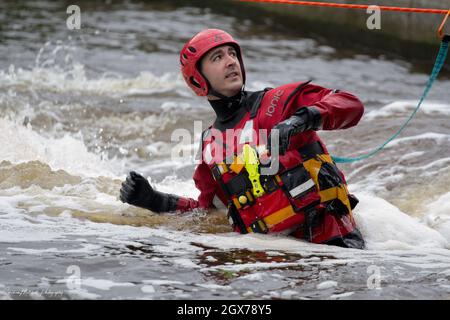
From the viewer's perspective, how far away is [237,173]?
497 centimetres

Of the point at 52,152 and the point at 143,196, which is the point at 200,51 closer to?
the point at 143,196

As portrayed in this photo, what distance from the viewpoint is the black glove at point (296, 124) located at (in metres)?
4.50

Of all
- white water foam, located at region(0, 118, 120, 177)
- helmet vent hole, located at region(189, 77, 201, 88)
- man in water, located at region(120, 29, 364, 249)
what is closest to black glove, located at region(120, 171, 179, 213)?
man in water, located at region(120, 29, 364, 249)

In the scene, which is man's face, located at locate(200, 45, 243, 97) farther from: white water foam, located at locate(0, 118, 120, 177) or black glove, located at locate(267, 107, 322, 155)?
white water foam, located at locate(0, 118, 120, 177)

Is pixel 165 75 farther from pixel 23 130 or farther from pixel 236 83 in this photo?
pixel 236 83

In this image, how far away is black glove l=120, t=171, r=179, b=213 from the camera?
17.5ft

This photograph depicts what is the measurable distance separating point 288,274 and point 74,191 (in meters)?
2.50

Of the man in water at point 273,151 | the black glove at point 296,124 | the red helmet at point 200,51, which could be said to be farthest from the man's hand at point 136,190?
the black glove at point 296,124

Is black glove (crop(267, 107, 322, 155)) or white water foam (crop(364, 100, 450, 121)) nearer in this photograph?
black glove (crop(267, 107, 322, 155))

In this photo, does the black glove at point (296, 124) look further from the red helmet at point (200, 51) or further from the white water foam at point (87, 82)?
the white water foam at point (87, 82)

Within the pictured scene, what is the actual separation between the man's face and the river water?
887 mm

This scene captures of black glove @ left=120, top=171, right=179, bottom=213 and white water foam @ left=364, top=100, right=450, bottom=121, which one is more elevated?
black glove @ left=120, top=171, right=179, bottom=213

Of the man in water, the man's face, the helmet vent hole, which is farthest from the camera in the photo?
the helmet vent hole

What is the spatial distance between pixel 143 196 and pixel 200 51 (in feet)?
3.32
